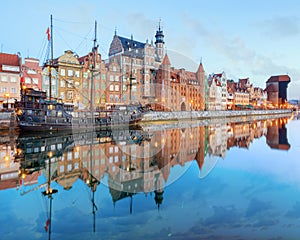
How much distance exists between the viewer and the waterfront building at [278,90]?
127 metres

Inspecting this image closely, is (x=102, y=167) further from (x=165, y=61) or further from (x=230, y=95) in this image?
(x=230, y=95)

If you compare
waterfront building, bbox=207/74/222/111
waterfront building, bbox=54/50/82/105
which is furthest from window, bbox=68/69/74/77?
waterfront building, bbox=207/74/222/111

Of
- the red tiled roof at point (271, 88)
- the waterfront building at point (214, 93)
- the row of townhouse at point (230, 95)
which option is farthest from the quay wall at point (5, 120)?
the red tiled roof at point (271, 88)

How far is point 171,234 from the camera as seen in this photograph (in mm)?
6191

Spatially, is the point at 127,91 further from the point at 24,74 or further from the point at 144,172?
the point at 144,172

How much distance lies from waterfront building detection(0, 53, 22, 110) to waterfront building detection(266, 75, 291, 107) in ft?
391

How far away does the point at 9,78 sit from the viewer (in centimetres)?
3994

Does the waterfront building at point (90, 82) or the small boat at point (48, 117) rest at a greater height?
the waterfront building at point (90, 82)

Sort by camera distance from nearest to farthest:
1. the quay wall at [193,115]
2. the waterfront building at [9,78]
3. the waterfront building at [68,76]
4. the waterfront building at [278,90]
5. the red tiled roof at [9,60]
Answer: the waterfront building at [9,78] → the red tiled roof at [9,60] → the waterfront building at [68,76] → the quay wall at [193,115] → the waterfront building at [278,90]

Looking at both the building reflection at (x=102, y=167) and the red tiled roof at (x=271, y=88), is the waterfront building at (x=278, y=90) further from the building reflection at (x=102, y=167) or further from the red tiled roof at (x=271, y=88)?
the building reflection at (x=102, y=167)

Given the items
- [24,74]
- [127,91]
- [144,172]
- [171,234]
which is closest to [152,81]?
[127,91]

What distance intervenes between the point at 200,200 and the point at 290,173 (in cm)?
665

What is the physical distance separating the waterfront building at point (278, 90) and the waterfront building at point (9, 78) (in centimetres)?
11932

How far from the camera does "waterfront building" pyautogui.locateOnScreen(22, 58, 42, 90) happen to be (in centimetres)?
4397
